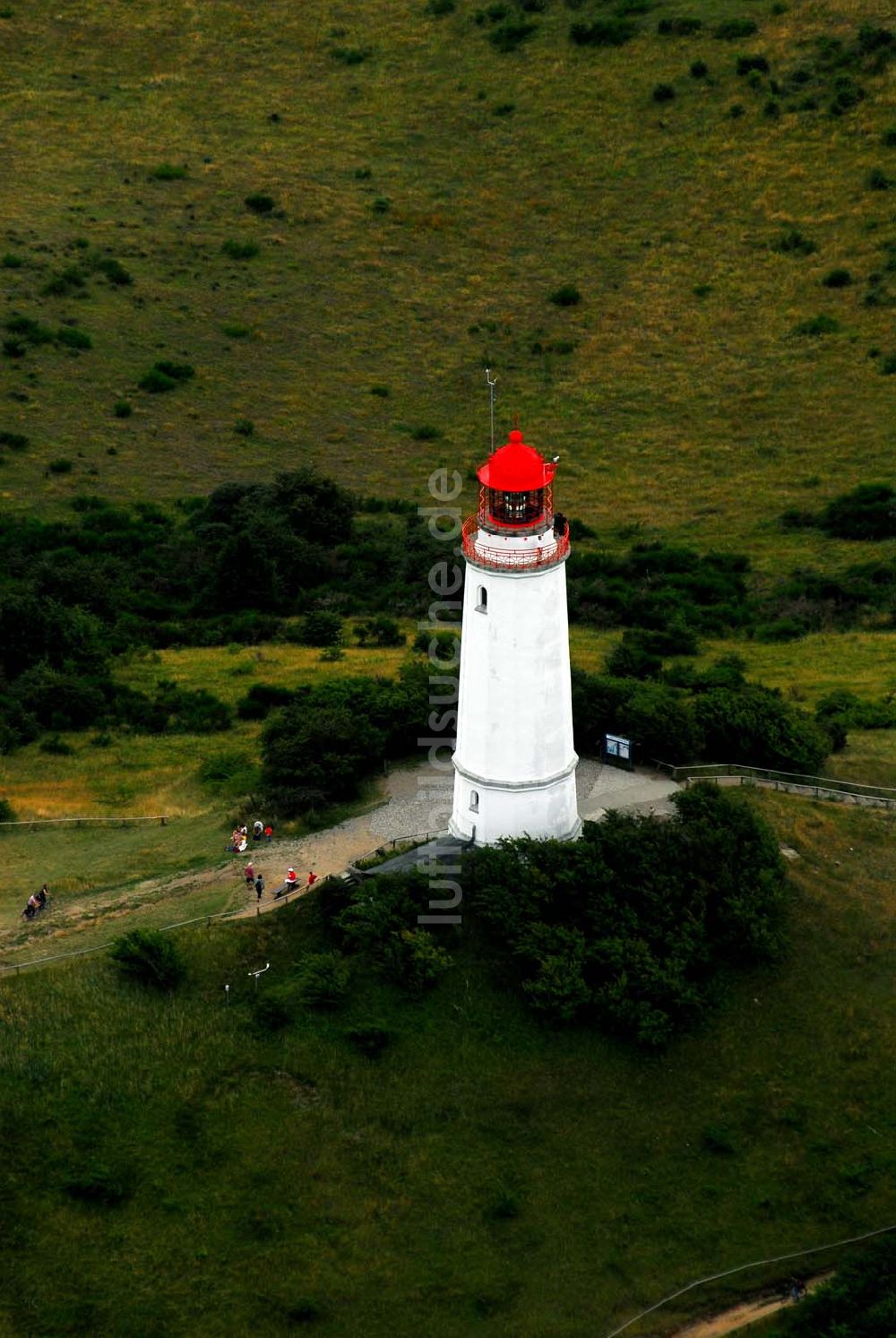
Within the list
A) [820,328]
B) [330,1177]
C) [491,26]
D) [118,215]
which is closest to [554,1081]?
[330,1177]

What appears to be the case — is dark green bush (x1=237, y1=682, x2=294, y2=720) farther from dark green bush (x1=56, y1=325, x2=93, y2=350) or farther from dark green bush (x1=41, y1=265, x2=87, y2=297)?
dark green bush (x1=41, y1=265, x2=87, y2=297)

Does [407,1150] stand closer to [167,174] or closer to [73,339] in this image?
[73,339]

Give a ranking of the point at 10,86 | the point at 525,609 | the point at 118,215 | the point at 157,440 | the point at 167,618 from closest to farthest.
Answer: the point at 525,609
the point at 167,618
the point at 157,440
the point at 118,215
the point at 10,86

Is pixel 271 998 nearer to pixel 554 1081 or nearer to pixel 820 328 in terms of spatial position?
pixel 554 1081

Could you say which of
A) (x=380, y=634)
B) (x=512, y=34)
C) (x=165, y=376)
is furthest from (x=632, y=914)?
(x=512, y=34)

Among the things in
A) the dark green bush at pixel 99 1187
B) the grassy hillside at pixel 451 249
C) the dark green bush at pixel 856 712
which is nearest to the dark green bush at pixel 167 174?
the grassy hillside at pixel 451 249

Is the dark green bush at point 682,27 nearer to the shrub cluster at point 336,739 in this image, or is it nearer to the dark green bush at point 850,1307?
the shrub cluster at point 336,739
